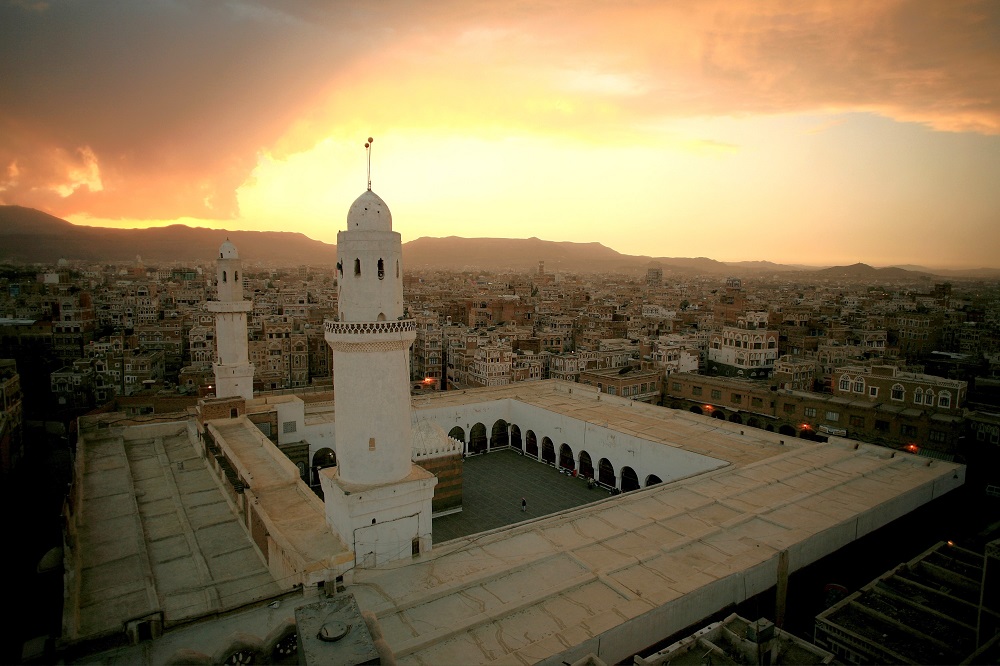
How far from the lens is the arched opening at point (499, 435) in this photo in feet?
97.8

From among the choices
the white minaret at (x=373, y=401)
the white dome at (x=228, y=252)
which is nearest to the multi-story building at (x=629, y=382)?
the white dome at (x=228, y=252)

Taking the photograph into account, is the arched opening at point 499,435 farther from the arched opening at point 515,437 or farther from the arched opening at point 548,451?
the arched opening at point 548,451

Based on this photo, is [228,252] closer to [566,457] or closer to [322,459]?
[322,459]

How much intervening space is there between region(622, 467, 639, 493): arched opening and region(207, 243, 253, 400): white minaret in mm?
16477

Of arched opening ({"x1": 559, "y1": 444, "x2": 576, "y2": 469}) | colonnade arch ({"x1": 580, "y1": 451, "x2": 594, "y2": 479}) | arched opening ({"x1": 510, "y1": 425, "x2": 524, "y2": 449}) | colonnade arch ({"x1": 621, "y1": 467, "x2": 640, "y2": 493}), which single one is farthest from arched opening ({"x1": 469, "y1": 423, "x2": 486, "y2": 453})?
colonnade arch ({"x1": 621, "y1": 467, "x2": 640, "y2": 493})

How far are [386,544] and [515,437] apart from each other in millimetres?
18604

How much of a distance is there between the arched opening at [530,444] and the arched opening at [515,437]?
18.2 inches

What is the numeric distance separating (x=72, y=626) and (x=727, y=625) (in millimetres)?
11236

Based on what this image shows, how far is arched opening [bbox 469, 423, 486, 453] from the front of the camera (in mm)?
29109

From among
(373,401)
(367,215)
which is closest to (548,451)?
(373,401)

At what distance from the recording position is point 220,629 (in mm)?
9305

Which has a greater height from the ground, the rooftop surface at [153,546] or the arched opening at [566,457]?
the rooftop surface at [153,546]

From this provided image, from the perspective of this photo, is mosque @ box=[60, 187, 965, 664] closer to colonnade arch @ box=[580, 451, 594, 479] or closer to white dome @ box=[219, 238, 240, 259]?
colonnade arch @ box=[580, 451, 594, 479]

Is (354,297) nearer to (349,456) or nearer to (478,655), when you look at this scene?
(349,456)
